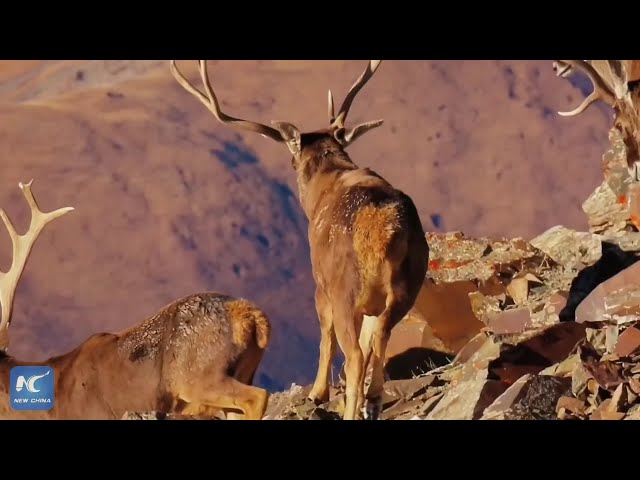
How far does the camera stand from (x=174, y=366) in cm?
801

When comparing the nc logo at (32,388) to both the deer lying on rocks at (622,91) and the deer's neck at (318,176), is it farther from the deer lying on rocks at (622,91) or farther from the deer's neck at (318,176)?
the deer lying on rocks at (622,91)

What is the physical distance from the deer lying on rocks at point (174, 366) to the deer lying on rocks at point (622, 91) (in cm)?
348

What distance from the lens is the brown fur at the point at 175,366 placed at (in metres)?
7.84

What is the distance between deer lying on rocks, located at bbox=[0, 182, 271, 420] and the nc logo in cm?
4

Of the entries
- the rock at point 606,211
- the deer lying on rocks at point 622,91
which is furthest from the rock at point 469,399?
the rock at point 606,211

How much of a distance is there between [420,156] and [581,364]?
9433mm

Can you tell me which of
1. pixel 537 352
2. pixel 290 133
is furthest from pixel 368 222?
pixel 290 133

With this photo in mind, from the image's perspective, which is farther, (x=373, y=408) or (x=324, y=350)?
(x=324, y=350)

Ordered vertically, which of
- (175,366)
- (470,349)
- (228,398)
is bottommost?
(228,398)

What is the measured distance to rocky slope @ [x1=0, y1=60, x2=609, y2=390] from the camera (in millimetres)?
15773

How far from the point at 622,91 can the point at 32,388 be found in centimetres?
478

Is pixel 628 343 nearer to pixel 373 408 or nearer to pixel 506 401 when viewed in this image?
pixel 506 401

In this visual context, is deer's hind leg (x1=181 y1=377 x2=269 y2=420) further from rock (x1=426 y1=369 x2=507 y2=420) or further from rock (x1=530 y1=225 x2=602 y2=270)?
rock (x1=530 y1=225 x2=602 y2=270)
